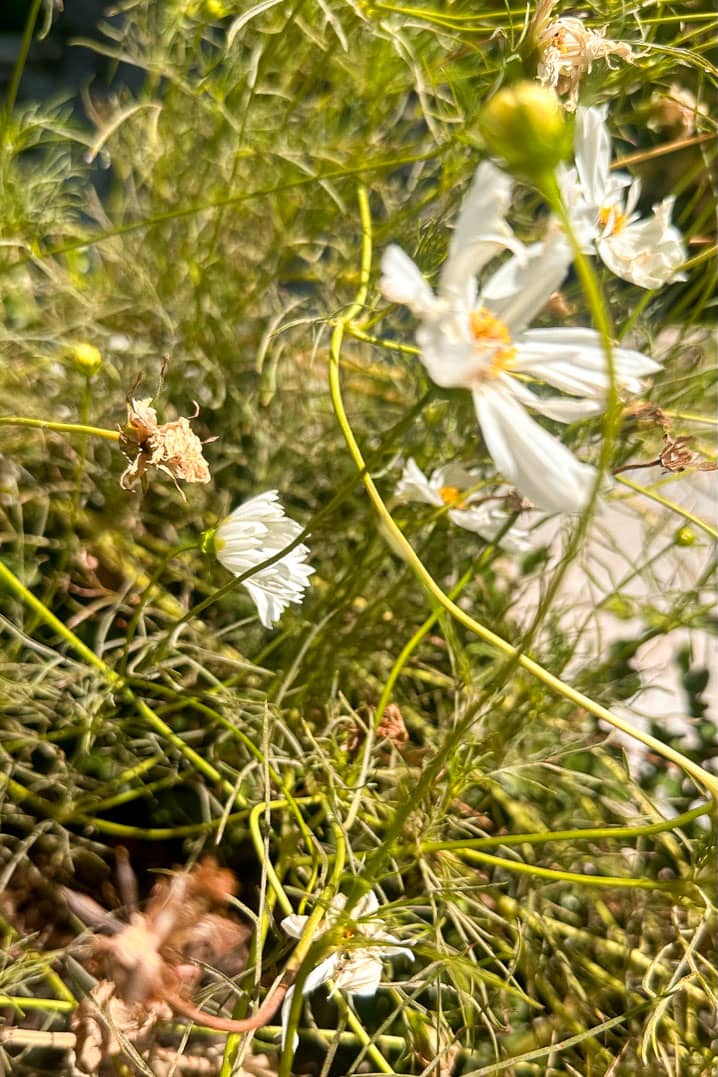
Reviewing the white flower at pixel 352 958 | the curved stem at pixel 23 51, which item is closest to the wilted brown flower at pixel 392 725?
the white flower at pixel 352 958

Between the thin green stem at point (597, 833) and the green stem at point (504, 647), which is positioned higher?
the green stem at point (504, 647)

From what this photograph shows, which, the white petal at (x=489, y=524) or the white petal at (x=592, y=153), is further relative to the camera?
the white petal at (x=489, y=524)

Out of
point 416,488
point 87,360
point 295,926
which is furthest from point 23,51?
point 295,926

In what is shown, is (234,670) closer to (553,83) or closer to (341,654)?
(341,654)

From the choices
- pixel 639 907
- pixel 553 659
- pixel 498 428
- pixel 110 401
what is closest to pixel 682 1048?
pixel 639 907

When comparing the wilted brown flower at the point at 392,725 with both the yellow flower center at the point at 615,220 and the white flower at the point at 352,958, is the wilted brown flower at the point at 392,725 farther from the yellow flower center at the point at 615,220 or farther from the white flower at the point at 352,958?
the yellow flower center at the point at 615,220

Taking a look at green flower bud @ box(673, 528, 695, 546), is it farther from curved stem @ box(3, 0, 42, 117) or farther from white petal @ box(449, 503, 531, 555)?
curved stem @ box(3, 0, 42, 117)

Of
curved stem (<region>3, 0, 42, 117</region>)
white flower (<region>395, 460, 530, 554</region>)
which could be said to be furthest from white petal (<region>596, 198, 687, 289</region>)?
curved stem (<region>3, 0, 42, 117</region>)
